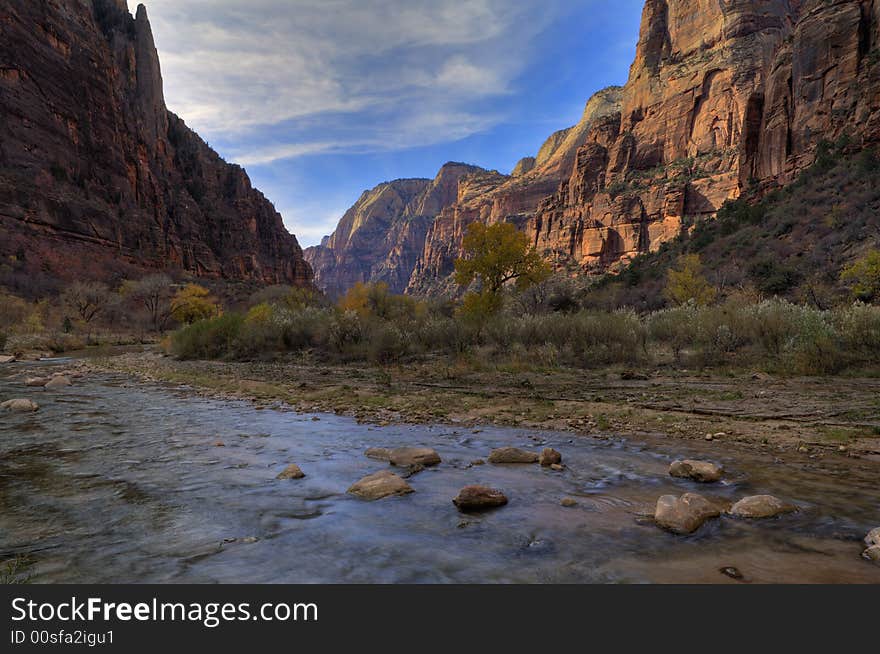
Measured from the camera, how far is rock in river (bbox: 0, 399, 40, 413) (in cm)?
897

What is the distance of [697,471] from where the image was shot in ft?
15.2

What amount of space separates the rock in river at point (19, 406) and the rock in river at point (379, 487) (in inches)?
329

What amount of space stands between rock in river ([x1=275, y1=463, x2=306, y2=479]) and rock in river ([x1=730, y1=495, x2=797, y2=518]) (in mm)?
4076

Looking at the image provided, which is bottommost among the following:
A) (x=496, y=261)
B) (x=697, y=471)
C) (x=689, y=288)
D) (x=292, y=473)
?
(x=292, y=473)

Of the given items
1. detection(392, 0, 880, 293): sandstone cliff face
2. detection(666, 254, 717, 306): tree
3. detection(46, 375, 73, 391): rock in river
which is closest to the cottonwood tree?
detection(666, 254, 717, 306): tree

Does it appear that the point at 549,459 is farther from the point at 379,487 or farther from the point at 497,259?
the point at 497,259

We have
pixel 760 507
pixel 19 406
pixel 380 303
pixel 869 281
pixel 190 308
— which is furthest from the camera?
pixel 190 308

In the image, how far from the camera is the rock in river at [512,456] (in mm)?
5477

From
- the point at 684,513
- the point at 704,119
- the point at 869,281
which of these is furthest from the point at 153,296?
the point at 704,119

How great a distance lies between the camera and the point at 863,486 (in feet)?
13.5

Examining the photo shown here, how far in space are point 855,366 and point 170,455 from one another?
1352 cm

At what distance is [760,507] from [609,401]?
5644 mm

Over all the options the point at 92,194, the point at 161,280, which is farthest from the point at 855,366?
the point at 92,194
